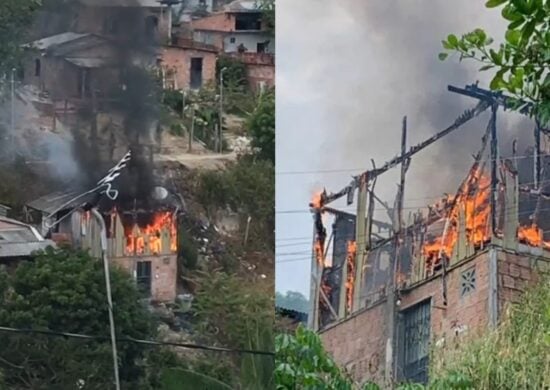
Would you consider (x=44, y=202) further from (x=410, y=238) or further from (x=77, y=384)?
(x=410, y=238)

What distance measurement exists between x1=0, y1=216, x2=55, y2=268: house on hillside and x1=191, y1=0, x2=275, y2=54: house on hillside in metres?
1.29

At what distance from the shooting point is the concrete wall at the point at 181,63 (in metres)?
5.61

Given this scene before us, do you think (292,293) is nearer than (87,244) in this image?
No

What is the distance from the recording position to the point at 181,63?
565 cm

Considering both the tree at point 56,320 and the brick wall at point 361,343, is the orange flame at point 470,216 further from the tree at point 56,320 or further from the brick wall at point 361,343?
the tree at point 56,320

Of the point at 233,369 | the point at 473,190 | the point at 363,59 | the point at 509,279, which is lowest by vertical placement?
the point at 233,369

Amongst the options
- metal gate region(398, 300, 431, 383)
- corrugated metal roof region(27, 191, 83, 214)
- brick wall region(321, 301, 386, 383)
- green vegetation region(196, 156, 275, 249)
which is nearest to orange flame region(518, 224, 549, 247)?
metal gate region(398, 300, 431, 383)

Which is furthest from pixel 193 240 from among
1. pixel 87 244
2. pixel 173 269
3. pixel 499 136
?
pixel 499 136

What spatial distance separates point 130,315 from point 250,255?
27.9 inches

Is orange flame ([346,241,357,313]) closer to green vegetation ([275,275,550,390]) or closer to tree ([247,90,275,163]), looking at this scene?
green vegetation ([275,275,550,390])

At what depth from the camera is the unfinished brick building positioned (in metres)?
5.99

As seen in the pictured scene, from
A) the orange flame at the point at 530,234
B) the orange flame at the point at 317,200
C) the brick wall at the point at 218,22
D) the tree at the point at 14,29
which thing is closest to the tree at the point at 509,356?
the orange flame at the point at 530,234

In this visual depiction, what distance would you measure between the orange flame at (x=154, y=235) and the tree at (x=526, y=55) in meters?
4.04

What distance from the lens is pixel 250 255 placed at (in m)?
5.80
